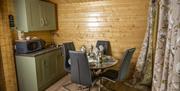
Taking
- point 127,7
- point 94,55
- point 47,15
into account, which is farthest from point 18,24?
point 127,7

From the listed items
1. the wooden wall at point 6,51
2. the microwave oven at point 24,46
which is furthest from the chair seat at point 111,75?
the wooden wall at point 6,51

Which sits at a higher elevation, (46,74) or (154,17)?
(154,17)

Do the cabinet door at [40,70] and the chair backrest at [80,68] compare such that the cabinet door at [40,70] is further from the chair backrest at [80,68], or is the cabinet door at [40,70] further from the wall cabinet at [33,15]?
the chair backrest at [80,68]

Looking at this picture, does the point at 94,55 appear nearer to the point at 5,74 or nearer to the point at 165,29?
the point at 5,74

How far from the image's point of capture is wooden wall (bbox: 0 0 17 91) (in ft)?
8.87

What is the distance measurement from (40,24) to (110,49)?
187 centimetres

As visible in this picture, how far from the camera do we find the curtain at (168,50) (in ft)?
2.55

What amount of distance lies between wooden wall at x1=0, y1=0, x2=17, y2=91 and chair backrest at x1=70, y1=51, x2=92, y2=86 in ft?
4.19

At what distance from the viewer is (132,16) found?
363cm

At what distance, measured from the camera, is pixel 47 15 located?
3.78 m

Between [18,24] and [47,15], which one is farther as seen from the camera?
[47,15]

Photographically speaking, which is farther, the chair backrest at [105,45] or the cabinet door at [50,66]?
the chair backrest at [105,45]

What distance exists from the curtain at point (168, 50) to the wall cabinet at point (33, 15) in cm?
274

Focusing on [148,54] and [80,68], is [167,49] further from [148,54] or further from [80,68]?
[148,54]
